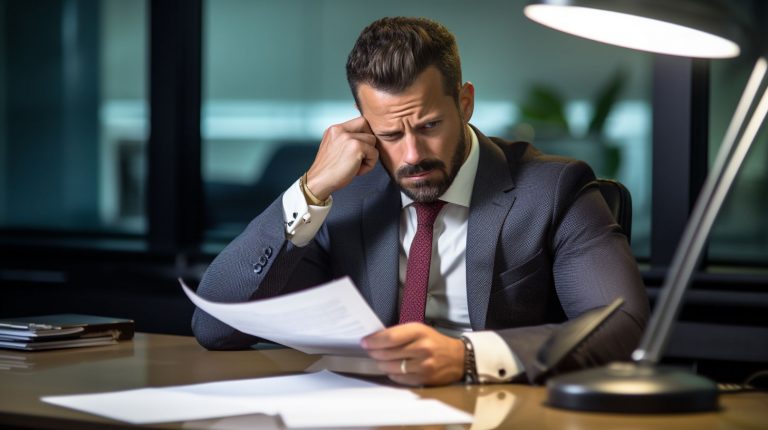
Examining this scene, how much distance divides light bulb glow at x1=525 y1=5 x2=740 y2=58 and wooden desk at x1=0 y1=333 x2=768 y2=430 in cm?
61

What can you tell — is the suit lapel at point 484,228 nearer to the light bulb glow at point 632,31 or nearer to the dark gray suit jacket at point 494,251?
the dark gray suit jacket at point 494,251

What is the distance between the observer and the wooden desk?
1.41 m

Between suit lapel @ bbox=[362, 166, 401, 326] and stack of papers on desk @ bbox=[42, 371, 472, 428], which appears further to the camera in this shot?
suit lapel @ bbox=[362, 166, 401, 326]

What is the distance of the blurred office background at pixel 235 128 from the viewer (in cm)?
307

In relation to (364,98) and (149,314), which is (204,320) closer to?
(364,98)

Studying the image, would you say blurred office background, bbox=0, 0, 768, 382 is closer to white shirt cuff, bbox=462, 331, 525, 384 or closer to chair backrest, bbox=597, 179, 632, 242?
chair backrest, bbox=597, 179, 632, 242

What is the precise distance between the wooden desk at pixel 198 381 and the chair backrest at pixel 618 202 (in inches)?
25.3

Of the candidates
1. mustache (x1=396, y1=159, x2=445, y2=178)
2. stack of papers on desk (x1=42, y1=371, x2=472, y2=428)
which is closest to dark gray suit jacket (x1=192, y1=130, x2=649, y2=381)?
mustache (x1=396, y1=159, x2=445, y2=178)

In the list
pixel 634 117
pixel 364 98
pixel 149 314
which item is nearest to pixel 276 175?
pixel 149 314

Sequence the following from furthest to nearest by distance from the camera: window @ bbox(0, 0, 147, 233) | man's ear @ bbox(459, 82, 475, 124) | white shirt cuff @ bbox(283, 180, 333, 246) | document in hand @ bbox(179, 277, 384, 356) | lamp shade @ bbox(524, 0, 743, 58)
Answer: window @ bbox(0, 0, 147, 233) → man's ear @ bbox(459, 82, 475, 124) → white shirt cuff @ bbox(283, 180, 333, 246) → lamp shade @ bbox(524, 0, 743, 58) → document in hand @ bbox(179, 277, 384, 356)

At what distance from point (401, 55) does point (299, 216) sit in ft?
1.33

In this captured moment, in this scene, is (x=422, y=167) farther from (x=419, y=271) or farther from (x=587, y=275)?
(x=587, y=275)

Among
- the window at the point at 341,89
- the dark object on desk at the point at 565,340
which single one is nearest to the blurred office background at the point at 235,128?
the window at the point at 341,89

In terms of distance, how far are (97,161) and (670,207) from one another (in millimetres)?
2283
